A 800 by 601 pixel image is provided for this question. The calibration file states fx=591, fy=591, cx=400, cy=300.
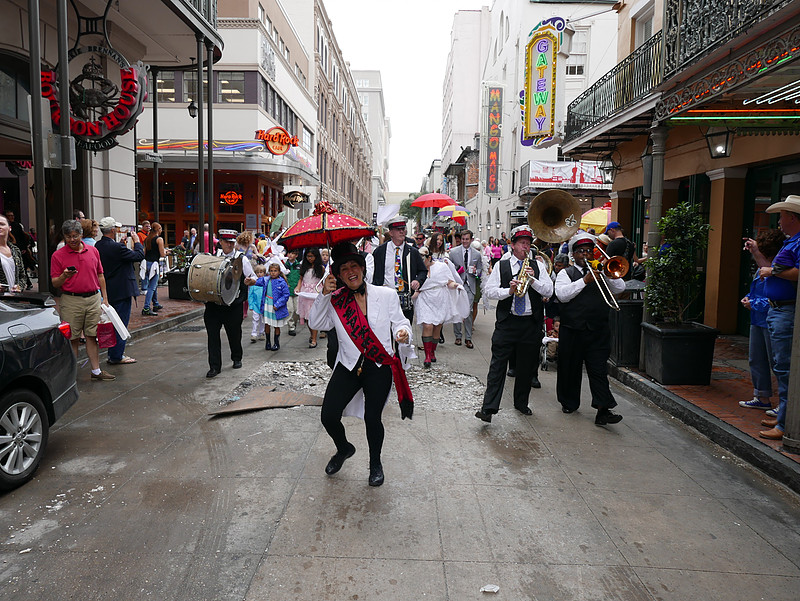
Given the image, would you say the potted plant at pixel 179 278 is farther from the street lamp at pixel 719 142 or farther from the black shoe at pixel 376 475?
the street lamp at pixel 719 142

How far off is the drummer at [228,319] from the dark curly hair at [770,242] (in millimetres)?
6047

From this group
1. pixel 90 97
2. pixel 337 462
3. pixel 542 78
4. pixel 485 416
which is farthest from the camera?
pixel 542 78

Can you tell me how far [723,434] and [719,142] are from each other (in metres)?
5.88

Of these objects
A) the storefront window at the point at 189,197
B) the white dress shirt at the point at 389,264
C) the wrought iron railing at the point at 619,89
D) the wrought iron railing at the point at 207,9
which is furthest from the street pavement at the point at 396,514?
the storefront window at the point at 189,197

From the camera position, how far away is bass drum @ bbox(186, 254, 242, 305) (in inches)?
291

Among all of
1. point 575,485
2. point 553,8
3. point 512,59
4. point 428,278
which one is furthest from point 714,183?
point 512,59

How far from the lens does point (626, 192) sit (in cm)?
1484

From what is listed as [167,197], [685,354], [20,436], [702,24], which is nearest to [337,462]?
[20,436]

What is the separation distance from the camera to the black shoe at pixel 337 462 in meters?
4.47

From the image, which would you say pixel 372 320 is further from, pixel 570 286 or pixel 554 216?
pixel 554 216

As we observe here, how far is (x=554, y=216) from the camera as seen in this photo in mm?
6590

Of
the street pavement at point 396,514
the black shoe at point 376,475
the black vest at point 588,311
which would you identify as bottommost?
the street pavement at point 396,514

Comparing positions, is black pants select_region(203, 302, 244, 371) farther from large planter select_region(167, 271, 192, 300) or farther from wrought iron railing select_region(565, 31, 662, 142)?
wrought iron railing select_region(565, 31, 662, 142)

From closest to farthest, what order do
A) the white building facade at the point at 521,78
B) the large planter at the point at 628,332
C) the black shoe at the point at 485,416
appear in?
the black shoe at the point at 485,416 → the large planter at the point at 628,332 → the white building facade at the point at 521,78
